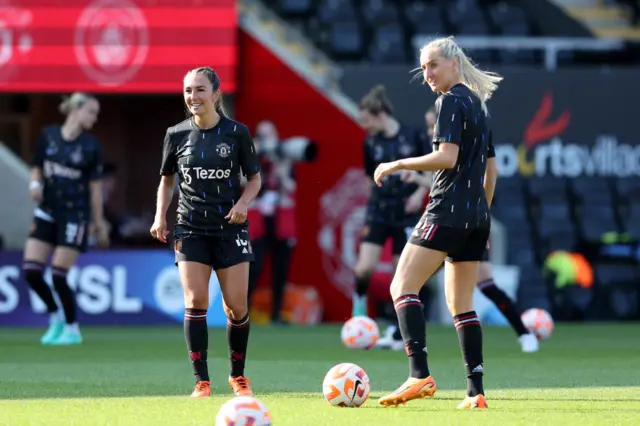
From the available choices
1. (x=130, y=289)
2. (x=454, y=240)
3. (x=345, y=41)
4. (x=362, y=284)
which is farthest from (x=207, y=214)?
(x=345, y=41)

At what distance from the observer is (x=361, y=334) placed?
1106 cm

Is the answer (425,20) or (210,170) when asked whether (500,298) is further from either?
(425,20)

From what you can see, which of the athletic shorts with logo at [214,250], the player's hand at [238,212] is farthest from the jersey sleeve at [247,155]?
the athletic shorts with logo at [214,250]

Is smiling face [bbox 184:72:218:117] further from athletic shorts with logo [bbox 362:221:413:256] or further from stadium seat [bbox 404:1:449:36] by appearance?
stadium seat [bbox 404:1:449:36]

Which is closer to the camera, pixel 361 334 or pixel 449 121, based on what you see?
pixel 449 121

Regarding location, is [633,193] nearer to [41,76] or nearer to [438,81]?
[41,76]

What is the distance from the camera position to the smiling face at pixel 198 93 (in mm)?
7355

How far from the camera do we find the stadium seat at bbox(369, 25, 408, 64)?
1798 centimetres

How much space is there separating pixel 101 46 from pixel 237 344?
877 centimetres

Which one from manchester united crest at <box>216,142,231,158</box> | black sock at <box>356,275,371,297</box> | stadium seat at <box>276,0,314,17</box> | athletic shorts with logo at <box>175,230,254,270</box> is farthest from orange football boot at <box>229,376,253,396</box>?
stadium seat at <box>276,0,314,17</box>

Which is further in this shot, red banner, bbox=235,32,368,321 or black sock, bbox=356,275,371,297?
red banner, bbox=235,32,368,321

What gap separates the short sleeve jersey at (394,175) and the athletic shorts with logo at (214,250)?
3.83 m

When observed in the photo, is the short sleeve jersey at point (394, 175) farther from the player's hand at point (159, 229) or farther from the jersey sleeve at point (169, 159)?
the player's hand at point (159, 229)

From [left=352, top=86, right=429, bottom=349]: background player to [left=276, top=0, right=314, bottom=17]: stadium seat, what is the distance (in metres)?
8.01
